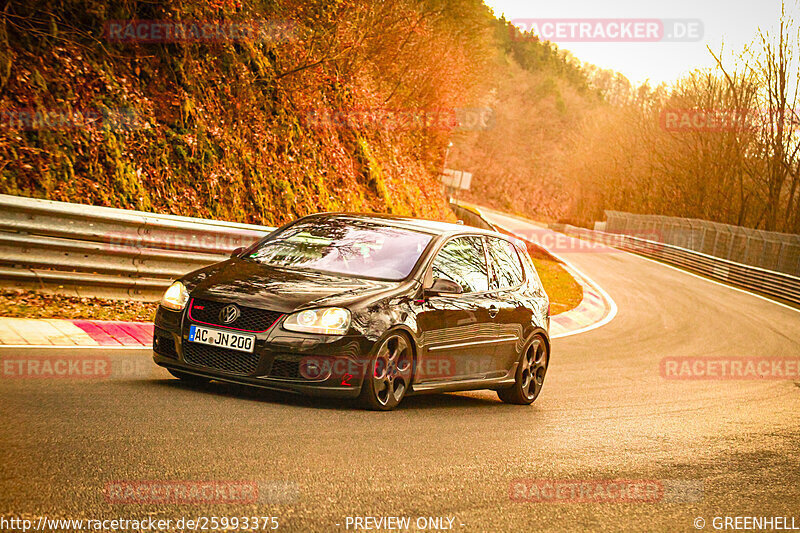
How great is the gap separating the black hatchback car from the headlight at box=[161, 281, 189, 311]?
0.01m

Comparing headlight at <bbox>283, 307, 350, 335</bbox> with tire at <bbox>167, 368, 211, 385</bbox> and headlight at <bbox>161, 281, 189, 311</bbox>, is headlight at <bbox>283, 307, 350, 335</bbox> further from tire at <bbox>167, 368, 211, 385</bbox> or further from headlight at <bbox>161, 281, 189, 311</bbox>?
tire at <bbox>167, 368, 211, 385</bbox>

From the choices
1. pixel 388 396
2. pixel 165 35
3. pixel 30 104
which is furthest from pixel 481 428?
pixel 165 35

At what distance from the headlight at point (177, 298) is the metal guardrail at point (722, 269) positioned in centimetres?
3568

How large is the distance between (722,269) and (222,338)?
4272cm

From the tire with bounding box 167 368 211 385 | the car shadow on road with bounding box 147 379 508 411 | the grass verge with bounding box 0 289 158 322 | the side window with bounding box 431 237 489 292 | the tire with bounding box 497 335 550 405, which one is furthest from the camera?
the grass verge with bounding box 0 289 158 322

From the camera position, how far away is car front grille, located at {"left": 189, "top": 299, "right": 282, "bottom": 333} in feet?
22.4

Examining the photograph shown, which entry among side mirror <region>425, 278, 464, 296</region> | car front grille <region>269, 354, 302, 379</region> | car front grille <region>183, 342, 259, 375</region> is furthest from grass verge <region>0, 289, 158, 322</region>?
side mirror <region>425, 278, 464, 296</region>

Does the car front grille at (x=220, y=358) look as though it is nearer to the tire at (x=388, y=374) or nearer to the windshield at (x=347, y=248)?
the tire at (x=388, y=374)

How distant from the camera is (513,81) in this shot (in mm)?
117125

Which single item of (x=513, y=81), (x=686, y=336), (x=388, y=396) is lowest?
(x=686, y=336)

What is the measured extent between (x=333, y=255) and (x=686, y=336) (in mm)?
16135

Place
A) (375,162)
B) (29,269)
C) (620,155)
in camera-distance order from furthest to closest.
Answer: (620,155), (375,162), (29,269)

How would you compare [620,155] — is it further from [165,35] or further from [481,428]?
[481,428]

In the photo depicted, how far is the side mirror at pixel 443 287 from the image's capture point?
7.73 m
